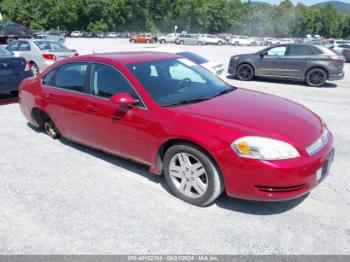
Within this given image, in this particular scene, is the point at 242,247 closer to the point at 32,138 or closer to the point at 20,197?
the point at 20,197

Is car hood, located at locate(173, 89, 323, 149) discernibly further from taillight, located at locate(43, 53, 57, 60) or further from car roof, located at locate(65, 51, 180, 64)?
taillight, located at locate(43, 53, 57, 60)

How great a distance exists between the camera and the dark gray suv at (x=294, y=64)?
11523mm

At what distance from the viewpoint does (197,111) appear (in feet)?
11.9

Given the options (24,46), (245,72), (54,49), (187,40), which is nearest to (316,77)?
(245,72)

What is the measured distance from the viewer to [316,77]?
11.7 metres

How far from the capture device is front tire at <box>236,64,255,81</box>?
12.9 meters

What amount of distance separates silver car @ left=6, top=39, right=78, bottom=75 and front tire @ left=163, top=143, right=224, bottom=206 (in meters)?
9.91

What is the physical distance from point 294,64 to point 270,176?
9.79 meters

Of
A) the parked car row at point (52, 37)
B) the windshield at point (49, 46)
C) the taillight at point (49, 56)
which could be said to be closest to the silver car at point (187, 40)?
the parked car row at point (52, 37)

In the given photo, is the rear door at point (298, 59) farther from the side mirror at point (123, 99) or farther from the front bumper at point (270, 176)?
the side mirror at point (123, 99)

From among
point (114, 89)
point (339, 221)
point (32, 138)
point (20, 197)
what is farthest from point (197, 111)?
point (32, 138)

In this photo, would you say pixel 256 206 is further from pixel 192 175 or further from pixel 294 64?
pixel 294 64

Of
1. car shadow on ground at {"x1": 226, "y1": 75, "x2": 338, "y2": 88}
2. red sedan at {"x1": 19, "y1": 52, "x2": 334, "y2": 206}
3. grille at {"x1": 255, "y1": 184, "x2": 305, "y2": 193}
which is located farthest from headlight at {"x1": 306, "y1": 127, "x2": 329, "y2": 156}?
car shadow on ground at {"x1": 226, "y1": 75, "x2": 338, "y2": 88}

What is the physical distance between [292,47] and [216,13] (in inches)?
3247
